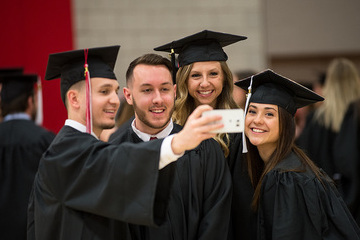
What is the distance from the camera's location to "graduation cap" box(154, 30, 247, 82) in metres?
3.33

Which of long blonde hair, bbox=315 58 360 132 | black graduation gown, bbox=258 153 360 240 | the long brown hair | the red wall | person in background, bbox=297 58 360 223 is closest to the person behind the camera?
black graduation gown, bbox=258 153 360 240

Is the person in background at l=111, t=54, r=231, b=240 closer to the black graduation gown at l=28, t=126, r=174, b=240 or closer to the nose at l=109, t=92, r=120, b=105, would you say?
the nose at l=109, t=92, r=120, b=105

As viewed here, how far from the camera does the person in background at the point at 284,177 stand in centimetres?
281

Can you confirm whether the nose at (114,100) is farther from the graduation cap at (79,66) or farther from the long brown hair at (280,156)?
the long brown hair at (280,156)

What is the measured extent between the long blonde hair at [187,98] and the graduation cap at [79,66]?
68cm

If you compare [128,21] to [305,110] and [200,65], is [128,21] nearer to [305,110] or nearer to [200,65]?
[305,110]

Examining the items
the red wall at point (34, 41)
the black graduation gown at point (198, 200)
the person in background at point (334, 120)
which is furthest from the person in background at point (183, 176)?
the red wall at point (34, 41)

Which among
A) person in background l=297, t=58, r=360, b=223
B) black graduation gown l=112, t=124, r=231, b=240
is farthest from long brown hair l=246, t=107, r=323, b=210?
person in background l=297, t=58, r=360, b=223

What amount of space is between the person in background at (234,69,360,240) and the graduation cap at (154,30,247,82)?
328 millimetres

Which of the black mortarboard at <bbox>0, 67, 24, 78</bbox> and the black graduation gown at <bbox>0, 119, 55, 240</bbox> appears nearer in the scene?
the black graduation gown at <bbox>0, 119, 55, 240</bbox>

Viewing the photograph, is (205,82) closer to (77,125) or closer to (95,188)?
(77,125)

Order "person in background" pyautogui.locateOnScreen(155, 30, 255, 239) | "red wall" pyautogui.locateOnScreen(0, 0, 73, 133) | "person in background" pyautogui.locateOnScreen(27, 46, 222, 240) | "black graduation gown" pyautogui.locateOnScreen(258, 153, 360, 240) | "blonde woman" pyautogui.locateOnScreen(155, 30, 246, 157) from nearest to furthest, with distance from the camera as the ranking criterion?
"person in background" pyautogui.locateOnScreen(27, 46, 222, 240) < "black graduation gown" pyautogui.locateOnScreen(258, 153, 360, 240) < "person in background" pyautogui.locateOnScreen(155, 30, 255, 239) < "blonde woman" pyautogui.locateOnScreen(155, 30, 246, 157) < "red wall" pyautogui.locateOnScreen(0, 0, 73, 133)

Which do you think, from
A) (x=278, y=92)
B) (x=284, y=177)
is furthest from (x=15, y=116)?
(x=284, y=177)

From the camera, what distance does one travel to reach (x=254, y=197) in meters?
3.03
